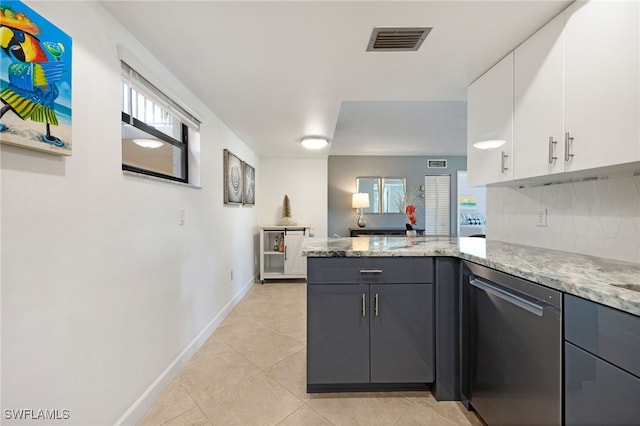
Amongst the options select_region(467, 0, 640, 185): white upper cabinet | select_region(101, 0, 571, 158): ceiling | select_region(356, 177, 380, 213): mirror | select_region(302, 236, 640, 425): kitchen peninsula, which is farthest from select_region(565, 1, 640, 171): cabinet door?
select_region(356, 177, 380, 213): mirror

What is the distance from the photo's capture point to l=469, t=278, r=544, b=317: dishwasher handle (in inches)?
42.7

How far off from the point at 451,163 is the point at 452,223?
1304 millimetres

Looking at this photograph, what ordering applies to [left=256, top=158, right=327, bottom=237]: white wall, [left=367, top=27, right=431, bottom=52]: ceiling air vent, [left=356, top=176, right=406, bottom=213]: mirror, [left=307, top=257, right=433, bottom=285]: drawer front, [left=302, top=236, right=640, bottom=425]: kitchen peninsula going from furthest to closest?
[left=356, top=176, right=406, bottom=213]: mirror, [left=256, top=158, right=327, bottom=237]: white wall, [left=307, top=257, right=433, bottom=285]: drawer front, [left=367, top=27, right=431, bottom=52]: ceiling air vent, [left=302, top=236, right=640, bottom=425]: kitchen peninsula

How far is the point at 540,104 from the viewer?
1437mm

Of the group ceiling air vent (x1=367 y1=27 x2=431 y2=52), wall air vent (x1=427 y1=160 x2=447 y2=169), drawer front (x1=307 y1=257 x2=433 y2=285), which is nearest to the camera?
ceiling air vent (x1=367 y1=27 x2=431 y2=52)

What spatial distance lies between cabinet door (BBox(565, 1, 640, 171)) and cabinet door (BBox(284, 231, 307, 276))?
3.62m

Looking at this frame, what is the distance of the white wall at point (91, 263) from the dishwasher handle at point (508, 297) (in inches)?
73.3

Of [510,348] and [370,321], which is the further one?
[370,321]

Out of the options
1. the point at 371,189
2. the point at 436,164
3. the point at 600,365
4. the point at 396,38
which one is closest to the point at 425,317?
the point at 600,365

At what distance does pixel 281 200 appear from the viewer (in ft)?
17.2

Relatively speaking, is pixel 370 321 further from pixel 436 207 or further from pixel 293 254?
pixel 436 207

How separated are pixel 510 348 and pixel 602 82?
119cm

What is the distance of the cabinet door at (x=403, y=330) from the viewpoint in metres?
1.67

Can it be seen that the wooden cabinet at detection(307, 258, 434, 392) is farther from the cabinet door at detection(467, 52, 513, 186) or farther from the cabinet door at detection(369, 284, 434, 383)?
the cabinet door at detection(467, 52, 513, 186)
